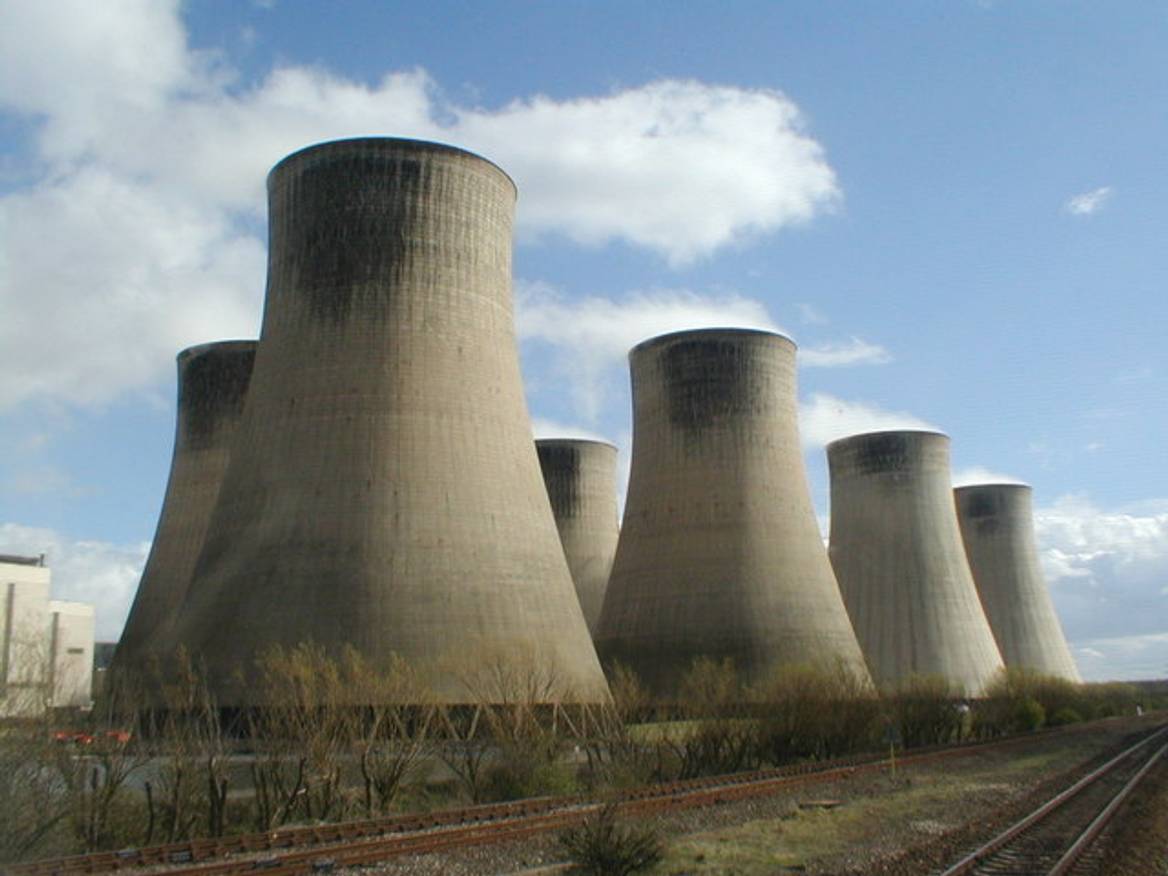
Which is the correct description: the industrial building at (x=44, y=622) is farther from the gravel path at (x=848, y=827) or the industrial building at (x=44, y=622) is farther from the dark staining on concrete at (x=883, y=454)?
the dark staining on concrete at (x=883, y=454)

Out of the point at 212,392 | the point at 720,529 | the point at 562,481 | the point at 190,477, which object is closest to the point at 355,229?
the point at 212,392

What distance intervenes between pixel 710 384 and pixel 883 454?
36.5ft

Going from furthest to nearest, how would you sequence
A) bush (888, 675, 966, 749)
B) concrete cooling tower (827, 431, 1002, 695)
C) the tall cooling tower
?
concrete cooling tower (827, 431, 1002, 695) < the tall cooling tower < bush (888, 675, 966, 749)

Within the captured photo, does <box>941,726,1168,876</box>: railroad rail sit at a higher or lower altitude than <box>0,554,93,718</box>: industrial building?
lower

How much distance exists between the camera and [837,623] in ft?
91.1

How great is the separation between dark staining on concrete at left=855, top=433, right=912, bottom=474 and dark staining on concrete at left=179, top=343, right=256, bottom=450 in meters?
18.9

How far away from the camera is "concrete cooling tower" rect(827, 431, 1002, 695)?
3544 centimetres

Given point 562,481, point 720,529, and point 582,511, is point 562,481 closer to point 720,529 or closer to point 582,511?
point 582,511

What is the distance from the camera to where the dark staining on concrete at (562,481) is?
37.2 m

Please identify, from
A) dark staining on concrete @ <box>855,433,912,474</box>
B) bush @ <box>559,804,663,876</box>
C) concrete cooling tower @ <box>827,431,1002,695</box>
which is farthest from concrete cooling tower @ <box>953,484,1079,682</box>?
bush @ <box>559,804,663,876</box>

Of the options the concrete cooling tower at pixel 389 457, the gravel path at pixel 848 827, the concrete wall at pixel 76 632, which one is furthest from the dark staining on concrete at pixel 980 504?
the concrete wall at pixel 76 632

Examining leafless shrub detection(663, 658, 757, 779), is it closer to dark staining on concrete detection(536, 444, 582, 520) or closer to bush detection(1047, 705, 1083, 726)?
bush detection(1047, 705, 1083, 726)

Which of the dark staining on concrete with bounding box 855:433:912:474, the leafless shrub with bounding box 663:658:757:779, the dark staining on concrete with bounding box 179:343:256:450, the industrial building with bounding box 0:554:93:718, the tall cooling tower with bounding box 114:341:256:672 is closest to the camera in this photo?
the leafless shrub with bounding box 663:658:757:779

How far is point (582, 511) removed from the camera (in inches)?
1470
